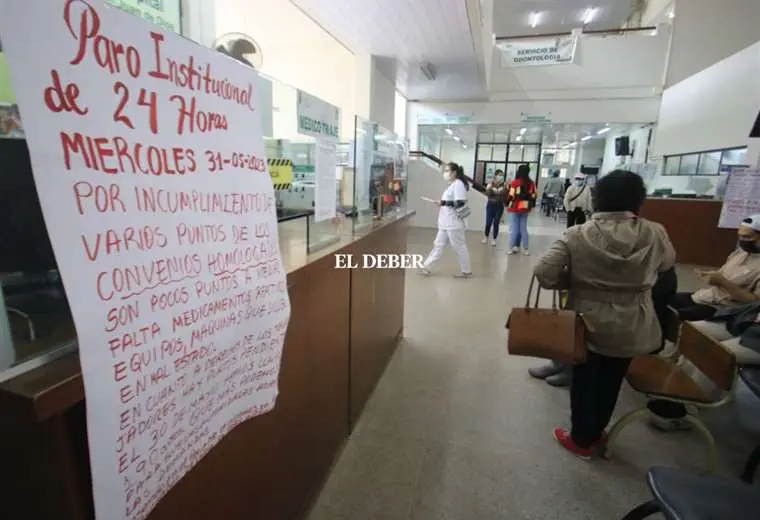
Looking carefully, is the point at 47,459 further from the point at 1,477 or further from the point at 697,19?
the point at 697,19

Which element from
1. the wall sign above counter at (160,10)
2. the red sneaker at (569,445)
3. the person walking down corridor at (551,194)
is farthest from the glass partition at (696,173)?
the wall sign above counter at (160,10)

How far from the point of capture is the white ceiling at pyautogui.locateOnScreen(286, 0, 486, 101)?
13.3 ft

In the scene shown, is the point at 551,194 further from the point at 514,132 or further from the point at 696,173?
the point at 696,173

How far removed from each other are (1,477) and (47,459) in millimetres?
143

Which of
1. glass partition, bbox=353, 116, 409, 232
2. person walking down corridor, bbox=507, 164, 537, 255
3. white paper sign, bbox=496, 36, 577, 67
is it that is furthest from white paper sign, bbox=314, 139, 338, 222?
white paper sign, bbox=496, 36, 577, 67

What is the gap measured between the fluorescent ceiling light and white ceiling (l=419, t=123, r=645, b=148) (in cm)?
324

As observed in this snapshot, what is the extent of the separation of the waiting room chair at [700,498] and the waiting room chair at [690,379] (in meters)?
0.66

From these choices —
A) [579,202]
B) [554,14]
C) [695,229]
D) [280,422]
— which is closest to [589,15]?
[554,14]

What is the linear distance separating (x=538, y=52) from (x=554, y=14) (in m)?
3.87

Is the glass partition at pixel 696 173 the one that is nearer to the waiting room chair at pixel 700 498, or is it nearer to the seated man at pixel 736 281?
the seated man at pixel 736 281

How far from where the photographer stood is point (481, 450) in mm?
1938

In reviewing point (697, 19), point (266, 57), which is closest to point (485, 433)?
point (266, 57)

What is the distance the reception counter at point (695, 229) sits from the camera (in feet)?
19.0

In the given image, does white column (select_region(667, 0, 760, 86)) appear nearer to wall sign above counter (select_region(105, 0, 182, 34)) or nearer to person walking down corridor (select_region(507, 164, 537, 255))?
person walking down corridor (select_region(507, 164, 537, 255))
